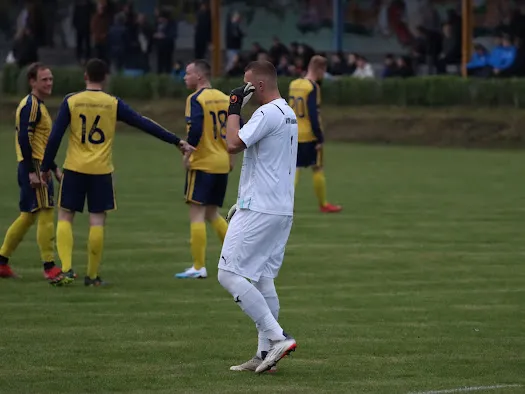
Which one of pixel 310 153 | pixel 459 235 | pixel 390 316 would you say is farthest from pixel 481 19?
pixel 390 316

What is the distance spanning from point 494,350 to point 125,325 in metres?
2.93

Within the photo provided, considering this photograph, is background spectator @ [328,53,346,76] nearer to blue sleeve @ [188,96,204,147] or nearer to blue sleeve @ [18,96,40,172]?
blue sleeve @ [188,96,204,147]

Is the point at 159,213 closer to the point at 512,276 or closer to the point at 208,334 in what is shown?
the point at 512,276

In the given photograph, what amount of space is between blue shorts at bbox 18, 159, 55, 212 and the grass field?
0.74 metres

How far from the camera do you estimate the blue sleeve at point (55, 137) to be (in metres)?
11.8

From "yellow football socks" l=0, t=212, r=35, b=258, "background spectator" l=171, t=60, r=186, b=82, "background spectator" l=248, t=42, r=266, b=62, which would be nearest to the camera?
"yellow football socks" l=0, t=212, r=35, b=258

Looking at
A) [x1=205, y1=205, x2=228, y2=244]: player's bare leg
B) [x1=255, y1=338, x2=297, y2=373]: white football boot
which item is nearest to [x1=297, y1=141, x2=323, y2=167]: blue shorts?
[x1=205, y1=205, x2=228, y2=244]: player's bare leg

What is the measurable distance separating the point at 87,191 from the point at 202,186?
145 cm

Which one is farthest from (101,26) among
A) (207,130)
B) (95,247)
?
Answer: (95,247)

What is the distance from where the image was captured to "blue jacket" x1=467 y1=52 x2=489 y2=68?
106 feet

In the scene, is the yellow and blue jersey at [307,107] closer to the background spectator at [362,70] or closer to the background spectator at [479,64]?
the background spectator at [479,64]

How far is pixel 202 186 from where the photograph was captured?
13.2 m

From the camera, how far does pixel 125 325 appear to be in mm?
10305

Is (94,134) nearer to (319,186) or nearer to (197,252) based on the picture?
(197,252)
